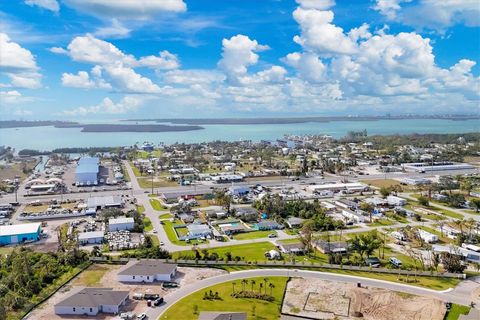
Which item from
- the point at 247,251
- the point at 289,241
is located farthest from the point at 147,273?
the point at 289,241

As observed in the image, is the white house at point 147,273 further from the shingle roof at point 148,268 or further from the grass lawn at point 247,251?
the grass lawn at point 247,251

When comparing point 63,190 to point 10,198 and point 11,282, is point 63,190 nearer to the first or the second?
point 10,198

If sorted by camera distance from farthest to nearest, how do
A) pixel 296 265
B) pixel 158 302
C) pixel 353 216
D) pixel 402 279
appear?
1. pixel 353 216
2. pixel 296 265
3. pixel 402 279
4. pixel 158 302

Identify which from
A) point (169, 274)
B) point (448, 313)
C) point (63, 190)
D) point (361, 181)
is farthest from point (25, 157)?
point (448, 313)

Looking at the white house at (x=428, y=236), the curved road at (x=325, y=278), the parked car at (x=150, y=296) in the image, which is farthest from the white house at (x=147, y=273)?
the white house at (x=428, y=236)

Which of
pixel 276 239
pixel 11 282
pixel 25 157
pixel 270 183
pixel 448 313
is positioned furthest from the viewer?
pixel 25 157

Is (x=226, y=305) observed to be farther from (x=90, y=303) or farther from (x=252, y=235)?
(x=252, y=235)
